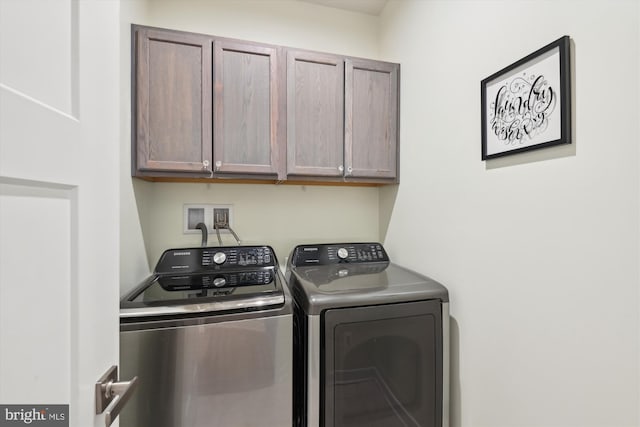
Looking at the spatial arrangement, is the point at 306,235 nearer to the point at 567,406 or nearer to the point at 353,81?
the point at 353,81

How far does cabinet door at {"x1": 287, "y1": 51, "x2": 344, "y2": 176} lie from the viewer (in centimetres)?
159

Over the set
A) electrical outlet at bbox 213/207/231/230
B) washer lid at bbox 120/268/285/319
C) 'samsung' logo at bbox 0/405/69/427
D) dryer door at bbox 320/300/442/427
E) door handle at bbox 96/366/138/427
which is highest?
electrical outlet at bbox 213/207/231/230

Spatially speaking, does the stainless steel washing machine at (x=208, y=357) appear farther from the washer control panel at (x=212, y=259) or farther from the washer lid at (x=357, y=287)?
the washer control panel at (x=212, y=259)

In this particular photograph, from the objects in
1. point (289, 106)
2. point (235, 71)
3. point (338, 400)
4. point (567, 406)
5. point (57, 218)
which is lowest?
A: point (338, 400)

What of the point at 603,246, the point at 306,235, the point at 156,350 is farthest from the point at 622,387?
the point at 306,235

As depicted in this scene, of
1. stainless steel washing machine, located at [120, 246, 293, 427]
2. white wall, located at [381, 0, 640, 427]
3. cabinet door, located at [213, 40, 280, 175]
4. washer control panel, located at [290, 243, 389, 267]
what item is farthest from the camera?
washer control panel, located at [290, 243, 389, 267]

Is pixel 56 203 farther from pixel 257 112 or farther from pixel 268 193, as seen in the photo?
pixel 268 193

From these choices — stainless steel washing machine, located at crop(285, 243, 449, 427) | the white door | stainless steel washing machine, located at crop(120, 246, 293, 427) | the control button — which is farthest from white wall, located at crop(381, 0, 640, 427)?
the white door

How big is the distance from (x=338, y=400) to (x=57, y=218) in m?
1.15

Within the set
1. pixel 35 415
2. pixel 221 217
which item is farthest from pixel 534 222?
pixel 221 217

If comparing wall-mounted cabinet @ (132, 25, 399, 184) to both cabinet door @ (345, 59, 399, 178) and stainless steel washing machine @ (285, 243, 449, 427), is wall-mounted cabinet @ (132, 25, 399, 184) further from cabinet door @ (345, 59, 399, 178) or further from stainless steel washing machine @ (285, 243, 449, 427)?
stainless steel washing machine @ (285, 243, 449, 427)

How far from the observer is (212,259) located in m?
1.62

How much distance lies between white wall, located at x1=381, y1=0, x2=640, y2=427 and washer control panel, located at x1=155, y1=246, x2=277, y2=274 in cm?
94

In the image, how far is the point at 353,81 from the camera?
5.54 feet
